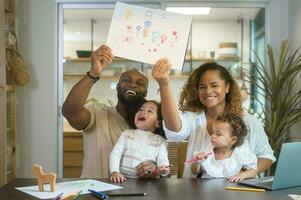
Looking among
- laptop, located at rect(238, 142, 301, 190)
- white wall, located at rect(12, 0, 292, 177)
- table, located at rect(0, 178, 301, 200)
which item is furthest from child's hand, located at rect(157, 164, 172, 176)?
white wall, located at rect(12, 0, 292, 177)

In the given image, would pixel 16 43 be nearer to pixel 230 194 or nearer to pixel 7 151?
→ pixel 7 151

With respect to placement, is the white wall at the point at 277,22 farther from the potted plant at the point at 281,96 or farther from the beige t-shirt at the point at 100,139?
the beige t-shirt at the point at 100,139

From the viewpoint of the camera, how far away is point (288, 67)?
4012 mm

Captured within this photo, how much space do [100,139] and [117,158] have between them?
232 mm

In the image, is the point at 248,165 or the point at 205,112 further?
the point at 205,112

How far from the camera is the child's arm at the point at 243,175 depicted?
1711 mm

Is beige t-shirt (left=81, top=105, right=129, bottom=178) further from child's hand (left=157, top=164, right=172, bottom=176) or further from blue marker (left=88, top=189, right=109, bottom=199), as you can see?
blue marker (left=88, top=189, right=109, bottom=199)

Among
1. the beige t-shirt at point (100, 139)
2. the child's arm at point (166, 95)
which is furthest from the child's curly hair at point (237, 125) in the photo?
the beige t-shirt at point (100, 139)

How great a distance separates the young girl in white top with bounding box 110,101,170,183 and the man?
0.10 meters

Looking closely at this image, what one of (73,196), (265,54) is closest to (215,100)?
(73,196)

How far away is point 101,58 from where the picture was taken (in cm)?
189

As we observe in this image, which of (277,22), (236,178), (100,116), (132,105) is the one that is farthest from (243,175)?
(277,22)

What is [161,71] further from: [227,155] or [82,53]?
[82,53]

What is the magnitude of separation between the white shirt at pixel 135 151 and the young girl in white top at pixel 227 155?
17cm
